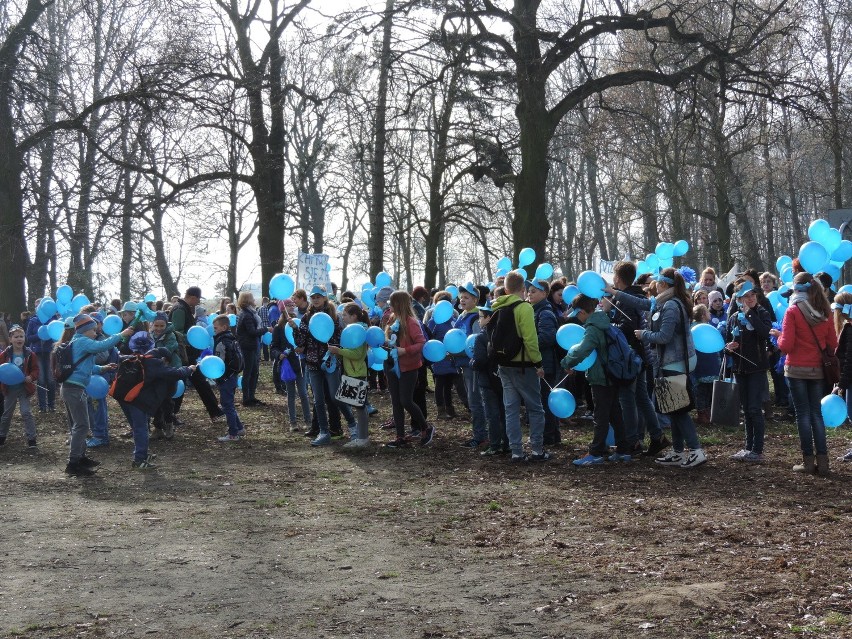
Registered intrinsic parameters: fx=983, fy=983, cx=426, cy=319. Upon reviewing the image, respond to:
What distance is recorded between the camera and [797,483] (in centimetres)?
863

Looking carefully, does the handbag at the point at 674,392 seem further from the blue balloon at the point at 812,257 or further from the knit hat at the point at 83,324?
the knit hat at the point at 83,324

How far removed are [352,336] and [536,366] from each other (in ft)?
7.18

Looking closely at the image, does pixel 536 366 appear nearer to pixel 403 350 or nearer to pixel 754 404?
pixel 403 350

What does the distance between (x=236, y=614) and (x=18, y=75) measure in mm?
14736

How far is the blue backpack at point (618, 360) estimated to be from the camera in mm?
9711

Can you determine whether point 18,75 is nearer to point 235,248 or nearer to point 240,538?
point 240,538

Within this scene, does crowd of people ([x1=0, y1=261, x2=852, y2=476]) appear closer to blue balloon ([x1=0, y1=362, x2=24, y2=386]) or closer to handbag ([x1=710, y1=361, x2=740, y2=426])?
handbag ([x1=710, y1=361, x2=740, y2=426])

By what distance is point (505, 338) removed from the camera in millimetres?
9930

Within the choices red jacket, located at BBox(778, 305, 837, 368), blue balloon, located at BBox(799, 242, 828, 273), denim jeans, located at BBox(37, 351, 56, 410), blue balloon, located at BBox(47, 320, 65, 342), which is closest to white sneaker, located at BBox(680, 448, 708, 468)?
red jacket, located at BBox(778, 305, 837, 368)

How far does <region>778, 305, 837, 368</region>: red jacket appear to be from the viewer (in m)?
8.79

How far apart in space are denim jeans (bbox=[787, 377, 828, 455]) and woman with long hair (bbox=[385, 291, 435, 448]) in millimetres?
4227

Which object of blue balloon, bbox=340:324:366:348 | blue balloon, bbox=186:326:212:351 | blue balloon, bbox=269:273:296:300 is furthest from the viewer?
blue balloon, bbox=186:326:212:351

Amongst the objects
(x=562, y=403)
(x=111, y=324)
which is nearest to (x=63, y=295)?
(x=111, y=324)

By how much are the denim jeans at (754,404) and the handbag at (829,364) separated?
1025 millimetres
